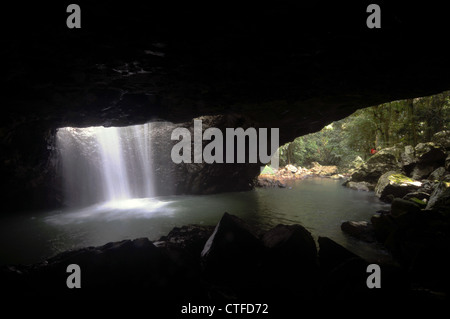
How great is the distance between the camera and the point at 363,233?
A: 585 centimetres

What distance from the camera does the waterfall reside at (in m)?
12.1

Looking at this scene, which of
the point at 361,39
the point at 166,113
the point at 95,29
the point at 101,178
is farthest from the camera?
the point at 101,178

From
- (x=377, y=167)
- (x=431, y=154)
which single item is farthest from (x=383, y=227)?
(x=377, y=167)

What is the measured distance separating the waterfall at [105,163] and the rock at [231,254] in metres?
10.6

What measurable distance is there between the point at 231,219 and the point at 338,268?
1889 mm

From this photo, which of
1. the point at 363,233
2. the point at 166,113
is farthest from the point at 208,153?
the point at 363,233

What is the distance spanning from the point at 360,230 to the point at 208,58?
5570 millimetres

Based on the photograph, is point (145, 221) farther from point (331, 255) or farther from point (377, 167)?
point (377, 167)

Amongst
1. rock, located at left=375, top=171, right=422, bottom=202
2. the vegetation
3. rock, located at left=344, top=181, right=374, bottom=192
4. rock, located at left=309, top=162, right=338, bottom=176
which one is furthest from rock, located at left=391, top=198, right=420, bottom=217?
rock, located at left=309, top=162, right=338, bottom=176

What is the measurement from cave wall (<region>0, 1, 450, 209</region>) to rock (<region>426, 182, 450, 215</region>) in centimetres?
284

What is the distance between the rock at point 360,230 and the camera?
5.67 metres

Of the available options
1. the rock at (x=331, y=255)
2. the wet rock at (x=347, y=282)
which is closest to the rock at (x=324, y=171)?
the rock at (x=331, y=255)

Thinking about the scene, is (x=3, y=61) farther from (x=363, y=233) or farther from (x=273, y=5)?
(x=363, y=233)
